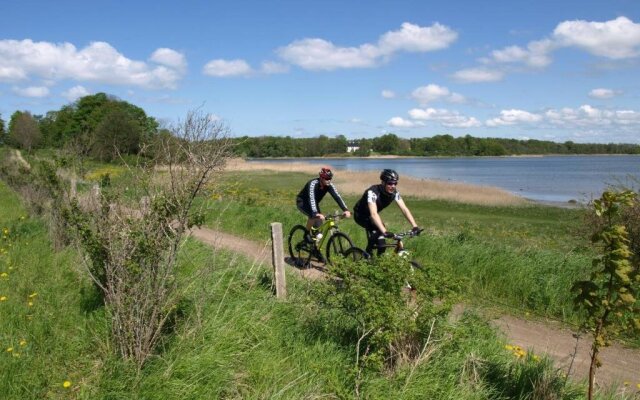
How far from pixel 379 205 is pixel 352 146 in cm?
16376

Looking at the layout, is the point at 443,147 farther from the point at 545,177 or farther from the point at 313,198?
the point at 313,198

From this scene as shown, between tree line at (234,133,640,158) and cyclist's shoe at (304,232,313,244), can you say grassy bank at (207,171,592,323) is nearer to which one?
cyclist's shoe at (304,232,313,244)

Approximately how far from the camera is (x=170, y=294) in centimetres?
475

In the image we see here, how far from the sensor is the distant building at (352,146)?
16188 centimetres

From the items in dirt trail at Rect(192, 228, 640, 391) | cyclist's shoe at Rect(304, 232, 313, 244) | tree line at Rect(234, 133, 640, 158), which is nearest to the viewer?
dirt trail at Rect(192, 228, 640, 391)

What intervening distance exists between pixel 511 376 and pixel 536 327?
284cm

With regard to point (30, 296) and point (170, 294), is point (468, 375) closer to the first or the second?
point (170, 294)

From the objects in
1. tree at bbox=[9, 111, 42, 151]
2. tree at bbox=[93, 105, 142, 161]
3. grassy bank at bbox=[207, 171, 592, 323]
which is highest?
tree at bbox=[9, 111, 42, 151]

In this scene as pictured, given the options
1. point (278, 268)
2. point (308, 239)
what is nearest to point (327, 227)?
point (308, 239)

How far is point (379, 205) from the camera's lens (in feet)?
25.8

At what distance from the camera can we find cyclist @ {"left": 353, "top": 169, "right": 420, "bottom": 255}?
7.60 meters

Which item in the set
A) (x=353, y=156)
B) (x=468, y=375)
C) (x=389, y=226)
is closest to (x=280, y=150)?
(x=353, y=156)

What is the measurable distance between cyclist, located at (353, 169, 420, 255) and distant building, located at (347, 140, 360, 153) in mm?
152565

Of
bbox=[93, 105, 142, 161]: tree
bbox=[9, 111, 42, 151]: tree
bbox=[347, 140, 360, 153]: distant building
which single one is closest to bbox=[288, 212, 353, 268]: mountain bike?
bbox=[93, 105, 142, 161]: tree
